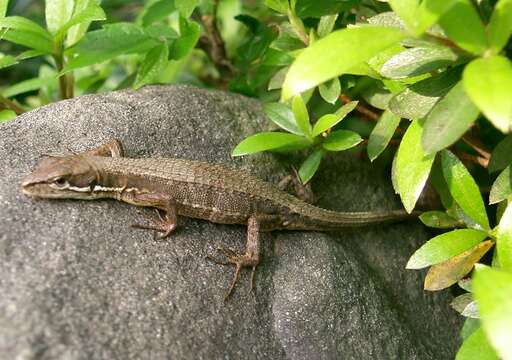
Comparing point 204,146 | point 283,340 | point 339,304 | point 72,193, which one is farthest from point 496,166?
point 72,193

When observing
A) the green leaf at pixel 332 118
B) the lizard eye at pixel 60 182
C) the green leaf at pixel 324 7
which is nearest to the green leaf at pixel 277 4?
the green leaf at pixel 324 7

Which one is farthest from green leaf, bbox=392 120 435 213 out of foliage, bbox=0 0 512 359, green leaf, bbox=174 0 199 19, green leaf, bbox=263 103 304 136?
green leaf, bbox=174 0 199 19

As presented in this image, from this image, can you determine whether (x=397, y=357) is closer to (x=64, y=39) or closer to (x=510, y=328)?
(x=510, y=328)

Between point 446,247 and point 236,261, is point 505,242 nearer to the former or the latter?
point 446,247

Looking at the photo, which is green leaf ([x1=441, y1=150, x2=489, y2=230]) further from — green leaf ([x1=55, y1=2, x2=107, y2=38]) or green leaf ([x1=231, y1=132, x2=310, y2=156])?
green leaf ([x1=55, y1=2, x2=107, y2=38])

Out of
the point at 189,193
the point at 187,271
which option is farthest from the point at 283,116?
the point at 187,271
